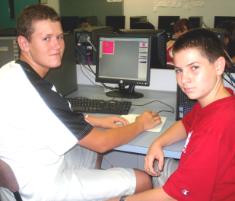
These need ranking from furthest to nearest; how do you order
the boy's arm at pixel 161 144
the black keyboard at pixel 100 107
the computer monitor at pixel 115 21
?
the computer monitor at pixel 115 21 < the black keyboard at pixel 100 107 < the boy's arm at pixel 161 144

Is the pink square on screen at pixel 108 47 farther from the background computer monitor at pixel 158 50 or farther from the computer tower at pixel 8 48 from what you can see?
the computer tower at pixel 8 48

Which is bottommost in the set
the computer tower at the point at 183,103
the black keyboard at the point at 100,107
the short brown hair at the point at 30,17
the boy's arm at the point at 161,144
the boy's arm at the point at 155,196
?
the boy's arm at the point at 155,196

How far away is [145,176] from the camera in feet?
4.98

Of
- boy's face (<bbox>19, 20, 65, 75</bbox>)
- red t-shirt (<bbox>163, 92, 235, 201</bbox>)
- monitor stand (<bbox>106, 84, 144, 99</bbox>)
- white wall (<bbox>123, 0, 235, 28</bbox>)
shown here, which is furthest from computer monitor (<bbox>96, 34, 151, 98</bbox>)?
white wall (<bbox>123, 0, 235, 28</bbox>)

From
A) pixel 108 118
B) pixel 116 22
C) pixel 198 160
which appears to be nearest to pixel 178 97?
pixel 108 118

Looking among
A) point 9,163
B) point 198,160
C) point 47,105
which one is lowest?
point 9,163

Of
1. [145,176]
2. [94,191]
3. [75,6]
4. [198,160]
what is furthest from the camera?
[75,6]

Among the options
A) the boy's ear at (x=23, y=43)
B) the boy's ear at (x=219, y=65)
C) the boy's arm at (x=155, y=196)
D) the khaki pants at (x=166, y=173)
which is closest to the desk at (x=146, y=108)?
the khaki pants at (x=166, y=173)

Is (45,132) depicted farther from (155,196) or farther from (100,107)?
(100,107)

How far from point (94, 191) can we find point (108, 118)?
0.40 meters

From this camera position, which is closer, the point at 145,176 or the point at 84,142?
the point at 84,142

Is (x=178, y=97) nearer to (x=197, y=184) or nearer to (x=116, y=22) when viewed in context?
(x=197, y=184)

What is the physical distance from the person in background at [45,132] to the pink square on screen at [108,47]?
641mm

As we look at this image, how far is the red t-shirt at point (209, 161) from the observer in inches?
40.0
